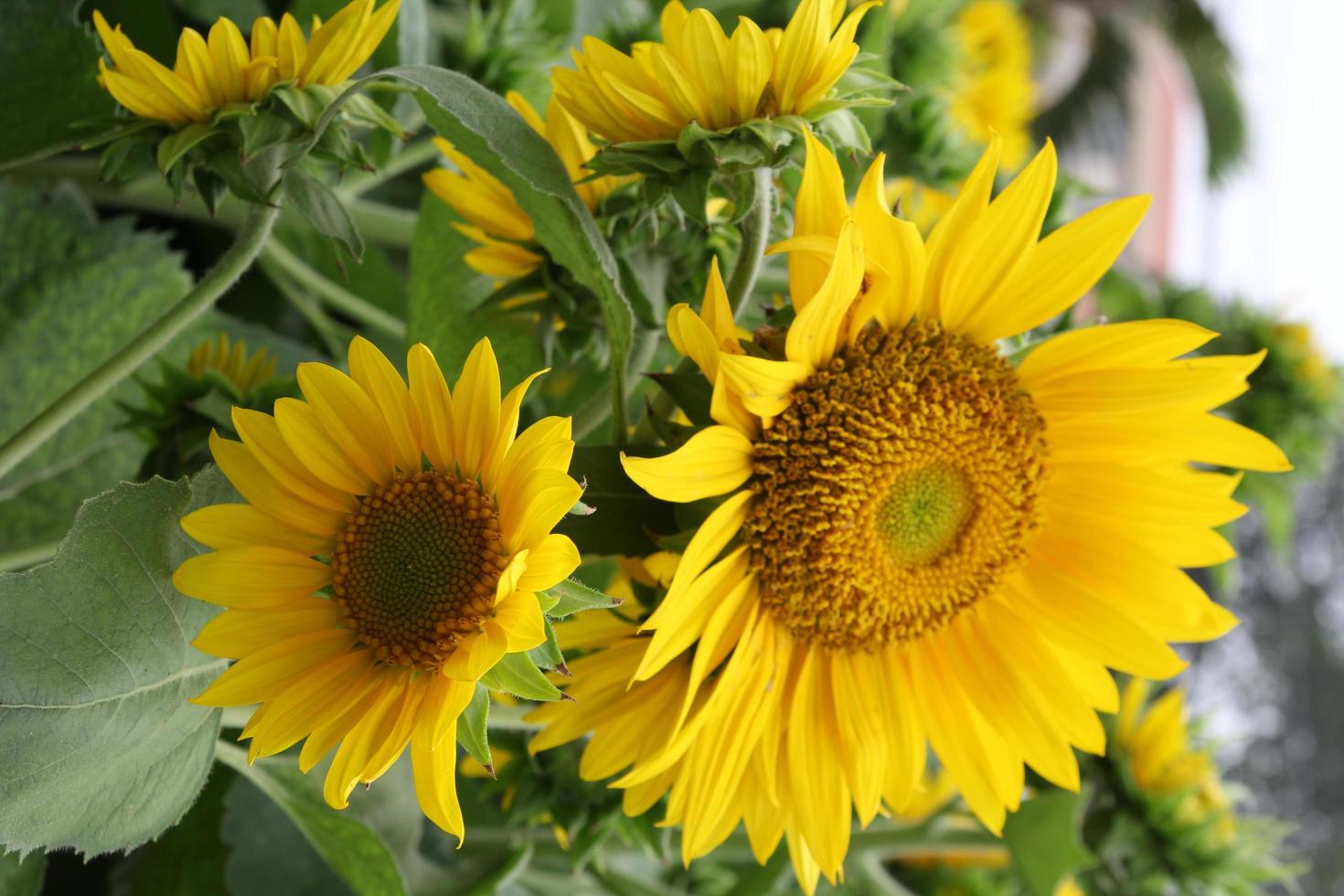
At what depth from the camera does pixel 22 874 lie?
40 cm

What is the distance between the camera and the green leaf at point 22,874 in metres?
0.40

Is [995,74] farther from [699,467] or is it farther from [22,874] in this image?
[22,874]

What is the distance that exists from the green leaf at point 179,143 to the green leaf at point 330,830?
0.62 feet

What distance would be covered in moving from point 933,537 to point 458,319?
18cm

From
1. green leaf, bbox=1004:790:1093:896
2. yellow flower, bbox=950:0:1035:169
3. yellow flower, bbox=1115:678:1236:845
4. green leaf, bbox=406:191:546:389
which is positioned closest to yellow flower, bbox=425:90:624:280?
green leaf, bbox=406:191:546:389

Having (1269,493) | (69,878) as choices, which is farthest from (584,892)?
(1269,493)

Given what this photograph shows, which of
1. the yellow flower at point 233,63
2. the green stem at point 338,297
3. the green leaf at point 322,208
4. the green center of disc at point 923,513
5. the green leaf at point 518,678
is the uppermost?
the yellow flower at point 233,63

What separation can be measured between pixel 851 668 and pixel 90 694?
0.77 ft

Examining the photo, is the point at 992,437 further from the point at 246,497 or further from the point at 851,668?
the point at 246,497

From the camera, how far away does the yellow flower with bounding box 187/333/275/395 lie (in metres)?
0.46

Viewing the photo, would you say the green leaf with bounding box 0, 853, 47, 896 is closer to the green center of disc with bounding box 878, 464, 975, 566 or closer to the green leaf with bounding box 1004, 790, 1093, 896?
the green center of disc with bounding box 878, 464, 975, 566

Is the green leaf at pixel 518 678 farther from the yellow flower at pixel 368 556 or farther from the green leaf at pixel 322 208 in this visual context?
the green leaf at pixel 322 208

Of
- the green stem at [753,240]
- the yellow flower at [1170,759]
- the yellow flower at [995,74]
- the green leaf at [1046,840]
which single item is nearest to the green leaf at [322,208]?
the green stem at [753,240]

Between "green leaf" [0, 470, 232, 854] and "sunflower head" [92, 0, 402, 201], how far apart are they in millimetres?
90
